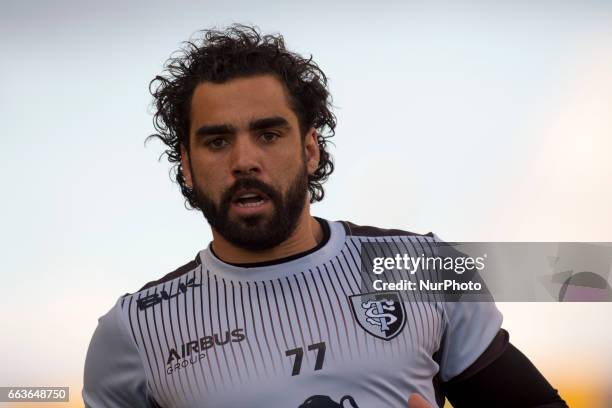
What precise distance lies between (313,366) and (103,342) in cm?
71

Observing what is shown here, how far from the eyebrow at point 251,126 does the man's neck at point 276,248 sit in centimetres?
31

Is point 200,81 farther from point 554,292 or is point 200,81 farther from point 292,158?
point 554,292

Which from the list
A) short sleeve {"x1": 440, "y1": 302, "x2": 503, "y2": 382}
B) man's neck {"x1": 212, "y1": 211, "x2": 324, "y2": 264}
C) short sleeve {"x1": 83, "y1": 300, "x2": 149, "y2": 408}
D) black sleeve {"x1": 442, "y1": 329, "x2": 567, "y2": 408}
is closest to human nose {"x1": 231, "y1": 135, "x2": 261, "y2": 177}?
man's neck {"x1": 212, "y1": 211, "x2": 324, "y2": 264}

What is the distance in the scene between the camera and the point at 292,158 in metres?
2.68

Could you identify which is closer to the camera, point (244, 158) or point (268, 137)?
point (244, 158)

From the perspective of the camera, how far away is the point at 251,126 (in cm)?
261

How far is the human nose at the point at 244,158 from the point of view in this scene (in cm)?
254

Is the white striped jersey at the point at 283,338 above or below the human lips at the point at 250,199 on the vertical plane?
below

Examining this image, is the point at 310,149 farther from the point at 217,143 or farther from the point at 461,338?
the point at 461,338

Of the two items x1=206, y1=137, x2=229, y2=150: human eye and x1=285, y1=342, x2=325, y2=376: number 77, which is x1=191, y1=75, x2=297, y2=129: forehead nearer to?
x1=206, y1=137, x2=229, y2=150: human eye

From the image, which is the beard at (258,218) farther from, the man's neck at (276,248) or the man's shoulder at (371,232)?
the man's shoulder at (371,232)

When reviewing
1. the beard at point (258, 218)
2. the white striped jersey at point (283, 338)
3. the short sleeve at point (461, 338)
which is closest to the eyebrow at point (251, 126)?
the beard at point (258, 218)

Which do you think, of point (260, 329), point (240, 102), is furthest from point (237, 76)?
point (260, 329)

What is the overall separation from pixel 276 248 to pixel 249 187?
25 centimetres
